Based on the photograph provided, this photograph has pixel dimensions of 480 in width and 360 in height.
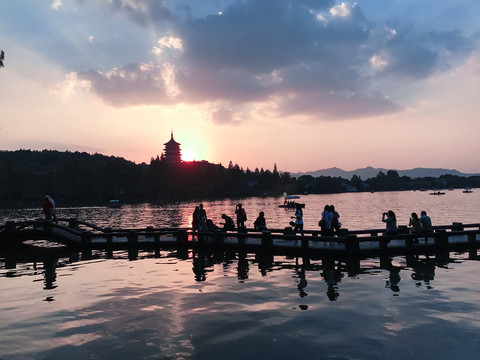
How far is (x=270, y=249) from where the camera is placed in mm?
19641

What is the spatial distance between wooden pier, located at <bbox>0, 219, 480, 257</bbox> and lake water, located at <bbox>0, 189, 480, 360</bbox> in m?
1.02

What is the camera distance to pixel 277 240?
71.9 feet

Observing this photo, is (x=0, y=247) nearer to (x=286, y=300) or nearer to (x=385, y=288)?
(x=286, y=300)

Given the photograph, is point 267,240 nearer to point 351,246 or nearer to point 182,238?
point 351,246

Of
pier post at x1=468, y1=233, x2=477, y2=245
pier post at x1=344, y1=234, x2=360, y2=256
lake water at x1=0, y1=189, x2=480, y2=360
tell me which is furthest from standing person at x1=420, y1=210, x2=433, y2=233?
pier post at x1=344, y1=234, x2=360, y2=256

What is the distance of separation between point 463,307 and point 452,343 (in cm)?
299

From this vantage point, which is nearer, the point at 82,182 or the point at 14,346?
the point at 14,346

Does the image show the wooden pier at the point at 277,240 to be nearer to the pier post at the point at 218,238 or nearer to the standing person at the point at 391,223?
the pier post at the point at 218,238

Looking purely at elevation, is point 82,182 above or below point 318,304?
above

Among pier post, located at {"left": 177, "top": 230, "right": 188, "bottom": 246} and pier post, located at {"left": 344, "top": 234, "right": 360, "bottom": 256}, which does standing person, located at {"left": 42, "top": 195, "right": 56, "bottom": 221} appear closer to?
pier post, located at {"left": 177, "top": 230, "right": 188, "bottom": 246}

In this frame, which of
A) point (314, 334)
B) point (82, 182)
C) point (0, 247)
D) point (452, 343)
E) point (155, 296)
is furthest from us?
point (82, 182)

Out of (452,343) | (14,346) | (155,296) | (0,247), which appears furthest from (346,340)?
(0,247)

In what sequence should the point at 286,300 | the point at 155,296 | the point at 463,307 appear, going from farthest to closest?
the point at 155,296 < the point at 286,300 < the point at 463,307

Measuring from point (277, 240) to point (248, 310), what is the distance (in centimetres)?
1158
